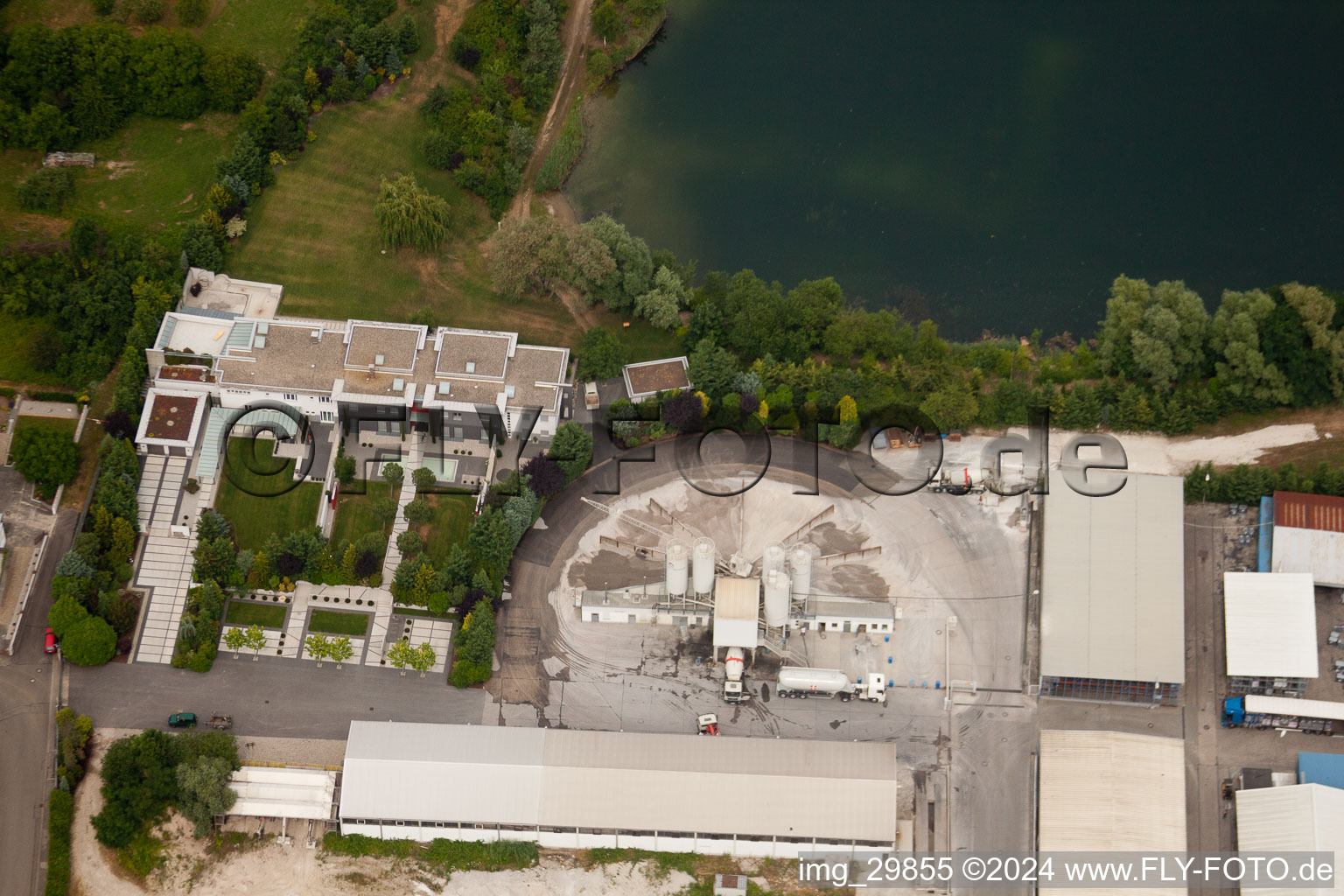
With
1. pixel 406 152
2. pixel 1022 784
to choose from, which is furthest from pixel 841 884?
pixel 406 152

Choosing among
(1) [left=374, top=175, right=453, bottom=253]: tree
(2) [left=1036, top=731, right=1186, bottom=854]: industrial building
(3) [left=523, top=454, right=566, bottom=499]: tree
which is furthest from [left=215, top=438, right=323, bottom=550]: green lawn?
(2) [left=1036, top=731, right=1186, bottom=854]: industrial building

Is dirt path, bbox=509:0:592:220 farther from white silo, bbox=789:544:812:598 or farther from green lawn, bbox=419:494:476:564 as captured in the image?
white silo, bbox=789:544:812:598

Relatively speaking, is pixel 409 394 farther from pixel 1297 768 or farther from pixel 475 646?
pixel 1297 768

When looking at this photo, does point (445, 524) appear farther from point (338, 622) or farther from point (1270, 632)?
point (1270, 632)

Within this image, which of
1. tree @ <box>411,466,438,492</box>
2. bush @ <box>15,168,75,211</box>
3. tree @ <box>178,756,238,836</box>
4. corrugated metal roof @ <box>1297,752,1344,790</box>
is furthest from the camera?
bush @ <box>15,168,75,211</box>

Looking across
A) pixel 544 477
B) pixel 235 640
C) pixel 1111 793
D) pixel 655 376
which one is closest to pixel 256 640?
pixel 235 640

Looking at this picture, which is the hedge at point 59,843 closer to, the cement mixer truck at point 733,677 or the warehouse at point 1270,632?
the cement mixer truck at point 733,677
